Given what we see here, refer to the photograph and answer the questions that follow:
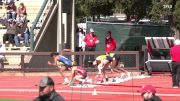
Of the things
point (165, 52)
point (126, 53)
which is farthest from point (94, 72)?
point (165, 52)

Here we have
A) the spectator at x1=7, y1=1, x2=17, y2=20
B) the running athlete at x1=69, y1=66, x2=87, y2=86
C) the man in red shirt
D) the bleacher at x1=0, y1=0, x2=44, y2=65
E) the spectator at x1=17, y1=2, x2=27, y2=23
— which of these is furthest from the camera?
the spectator at x1=7, y1=1, x2=17, y2=20

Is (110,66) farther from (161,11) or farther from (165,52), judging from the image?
(161,11)

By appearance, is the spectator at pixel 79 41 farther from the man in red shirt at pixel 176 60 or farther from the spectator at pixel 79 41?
the man in red shirt at pixel 176 60

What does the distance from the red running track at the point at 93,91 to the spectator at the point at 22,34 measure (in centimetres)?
543

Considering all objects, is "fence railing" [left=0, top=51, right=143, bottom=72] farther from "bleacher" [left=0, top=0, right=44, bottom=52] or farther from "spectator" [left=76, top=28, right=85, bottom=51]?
"spectator" [left=76, top=28, right=85, bottom=51]

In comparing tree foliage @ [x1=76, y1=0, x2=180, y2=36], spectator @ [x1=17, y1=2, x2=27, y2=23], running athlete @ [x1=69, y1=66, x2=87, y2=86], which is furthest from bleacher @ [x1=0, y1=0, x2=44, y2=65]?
running athlete @ [x1=69, y1=66, x2=87, y2=86]

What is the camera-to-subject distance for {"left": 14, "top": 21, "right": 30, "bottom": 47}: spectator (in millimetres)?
31438

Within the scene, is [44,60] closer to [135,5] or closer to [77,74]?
[77,74]

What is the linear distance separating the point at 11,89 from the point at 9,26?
359 inches

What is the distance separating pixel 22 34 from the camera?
32000 mm

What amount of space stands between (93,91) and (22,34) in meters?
11.4

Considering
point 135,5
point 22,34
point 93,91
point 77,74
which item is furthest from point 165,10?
point 93,91

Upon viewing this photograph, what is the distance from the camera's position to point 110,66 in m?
26.1

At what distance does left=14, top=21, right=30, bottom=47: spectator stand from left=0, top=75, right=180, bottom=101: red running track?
17.8 feet
